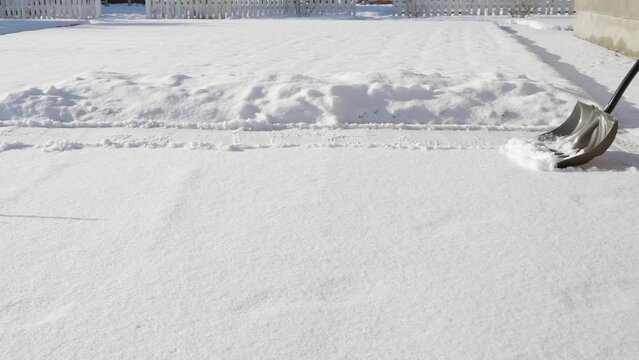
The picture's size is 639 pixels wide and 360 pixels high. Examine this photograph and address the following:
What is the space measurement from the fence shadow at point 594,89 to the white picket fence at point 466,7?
8.29 metres

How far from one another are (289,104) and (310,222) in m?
1.72

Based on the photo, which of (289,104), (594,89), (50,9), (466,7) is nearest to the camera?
(289,104)

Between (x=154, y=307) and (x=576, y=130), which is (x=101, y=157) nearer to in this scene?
(x=154, y=307)

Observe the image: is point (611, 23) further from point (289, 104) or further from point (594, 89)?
point (289, 104)

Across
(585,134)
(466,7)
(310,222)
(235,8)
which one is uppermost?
(466,7)

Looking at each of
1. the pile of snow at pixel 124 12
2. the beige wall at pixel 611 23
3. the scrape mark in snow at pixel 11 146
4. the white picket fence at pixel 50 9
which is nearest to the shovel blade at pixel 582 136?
the scrape mark in snow at pixel 11 146

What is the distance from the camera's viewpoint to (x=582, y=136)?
2809 mm

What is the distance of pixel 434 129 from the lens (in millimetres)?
3398

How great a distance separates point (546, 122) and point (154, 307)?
9.18 ft

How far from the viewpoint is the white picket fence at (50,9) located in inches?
593

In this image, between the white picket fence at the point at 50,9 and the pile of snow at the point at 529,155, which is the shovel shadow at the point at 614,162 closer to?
the pile of snow at the point at 529,155

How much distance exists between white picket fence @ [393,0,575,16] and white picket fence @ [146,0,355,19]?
1.61 meters

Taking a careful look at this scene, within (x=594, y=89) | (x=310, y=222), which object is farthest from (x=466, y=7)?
(x=310, y=222)

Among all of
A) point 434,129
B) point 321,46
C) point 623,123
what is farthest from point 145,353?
point 321,46
